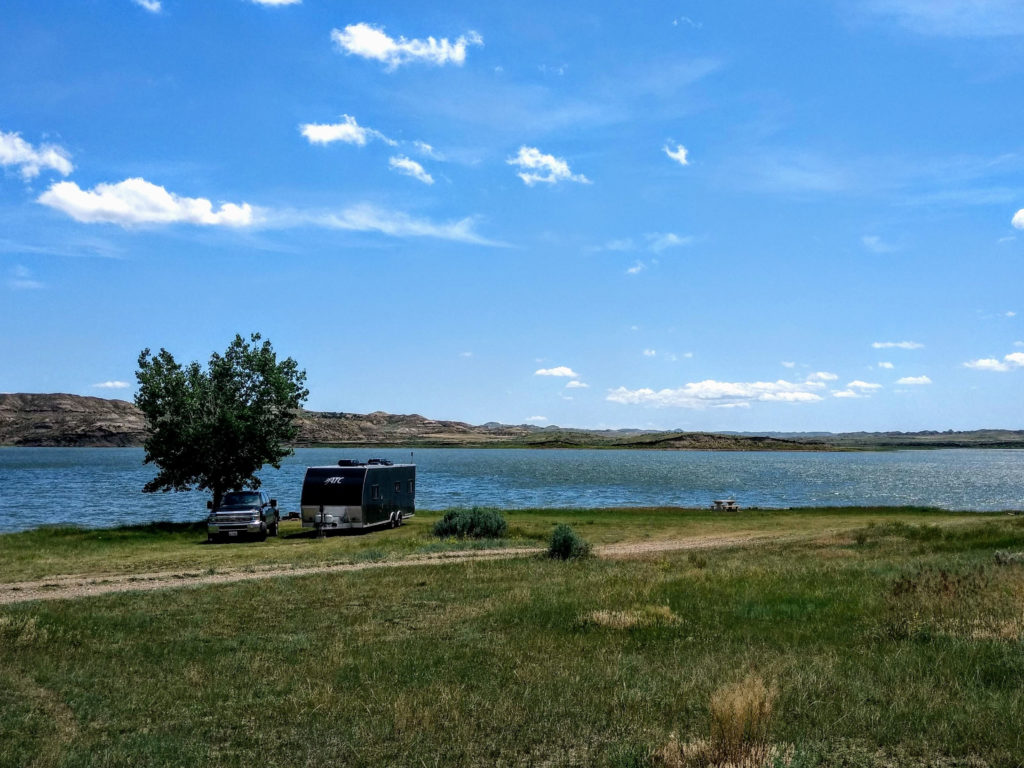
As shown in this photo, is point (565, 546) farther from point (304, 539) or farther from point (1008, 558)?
point (304, 539)

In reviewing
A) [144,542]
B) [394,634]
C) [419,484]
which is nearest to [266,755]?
[394,634]

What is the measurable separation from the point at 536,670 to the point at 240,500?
29.0 metres

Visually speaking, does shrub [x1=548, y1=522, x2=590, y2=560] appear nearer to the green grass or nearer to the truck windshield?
the green grass

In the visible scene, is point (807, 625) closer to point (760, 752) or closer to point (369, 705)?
point (760, 752)

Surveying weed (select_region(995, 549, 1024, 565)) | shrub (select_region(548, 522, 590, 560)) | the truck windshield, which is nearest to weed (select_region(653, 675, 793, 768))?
weed (select_region(995, 549, 1024, 565))

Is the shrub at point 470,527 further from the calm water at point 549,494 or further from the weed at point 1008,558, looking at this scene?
the calm water at point 549,494

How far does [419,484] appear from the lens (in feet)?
284

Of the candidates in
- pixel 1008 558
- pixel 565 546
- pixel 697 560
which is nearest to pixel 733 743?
pixel 697 560

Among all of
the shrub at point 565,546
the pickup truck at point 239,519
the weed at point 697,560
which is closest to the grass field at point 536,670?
the weed at point 697,560

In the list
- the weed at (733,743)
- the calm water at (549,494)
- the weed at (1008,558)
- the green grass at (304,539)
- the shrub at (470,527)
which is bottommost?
the calm water at (549,494)

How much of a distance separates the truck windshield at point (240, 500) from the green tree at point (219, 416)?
4.81 m

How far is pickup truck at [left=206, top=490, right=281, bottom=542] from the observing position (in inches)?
1357

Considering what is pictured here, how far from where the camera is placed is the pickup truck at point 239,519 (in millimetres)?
34469

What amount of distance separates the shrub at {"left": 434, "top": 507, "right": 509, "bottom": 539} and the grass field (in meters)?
14.1
